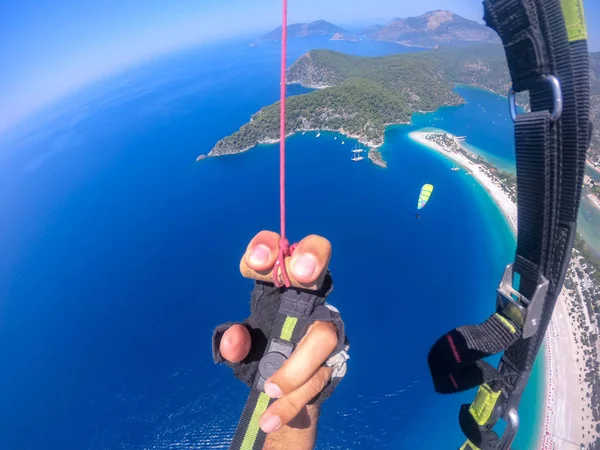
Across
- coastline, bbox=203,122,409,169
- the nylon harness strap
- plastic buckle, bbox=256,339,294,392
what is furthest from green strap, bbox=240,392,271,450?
coastline, bbox=203,122,409,169

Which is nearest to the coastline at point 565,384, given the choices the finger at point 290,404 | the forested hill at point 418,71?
the finger at point 290,404

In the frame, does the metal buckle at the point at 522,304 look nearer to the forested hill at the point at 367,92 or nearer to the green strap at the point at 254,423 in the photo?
the green strap at the point at 254,423

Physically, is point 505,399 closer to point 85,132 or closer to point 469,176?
point 469,176

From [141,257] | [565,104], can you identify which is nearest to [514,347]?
[565,104]

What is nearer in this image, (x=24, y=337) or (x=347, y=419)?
(x=347, y=419)

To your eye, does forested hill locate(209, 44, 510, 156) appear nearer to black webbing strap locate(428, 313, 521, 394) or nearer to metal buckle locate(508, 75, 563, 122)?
black webbing strap locate(428, 313, 521, 394)

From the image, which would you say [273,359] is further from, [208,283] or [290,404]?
[208,283]
